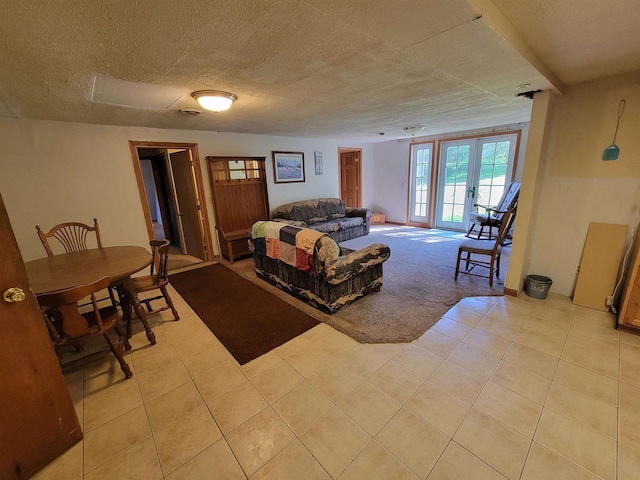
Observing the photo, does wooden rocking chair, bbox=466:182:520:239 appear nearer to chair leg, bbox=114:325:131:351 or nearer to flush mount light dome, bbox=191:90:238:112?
flush mount light dome, bbox=191:90:238:112

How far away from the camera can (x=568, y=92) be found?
2.55 m

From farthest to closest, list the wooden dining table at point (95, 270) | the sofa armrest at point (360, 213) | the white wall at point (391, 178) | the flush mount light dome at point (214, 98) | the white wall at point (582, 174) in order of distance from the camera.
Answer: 1. the white wall at point (391, 178)
2. the sofa armrest at point (360, 213)
3. the white wall at point (582, 174)
4. the flush mount light dome at point (214, 98)
5. the wooden dining table at point (95, 270)

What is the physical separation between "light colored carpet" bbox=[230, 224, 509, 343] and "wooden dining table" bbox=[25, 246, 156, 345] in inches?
57.9

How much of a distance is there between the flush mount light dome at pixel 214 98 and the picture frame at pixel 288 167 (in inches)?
106

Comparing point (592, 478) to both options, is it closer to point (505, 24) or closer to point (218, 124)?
point (505, 24)

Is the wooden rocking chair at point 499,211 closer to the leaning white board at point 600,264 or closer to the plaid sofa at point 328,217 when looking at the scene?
the leaning white board at point 600,264

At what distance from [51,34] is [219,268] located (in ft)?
10.7

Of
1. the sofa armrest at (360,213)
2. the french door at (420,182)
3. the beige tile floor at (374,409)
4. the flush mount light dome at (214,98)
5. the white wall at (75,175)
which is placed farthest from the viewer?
the french door at (420,182)

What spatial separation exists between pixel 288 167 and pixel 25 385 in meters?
4.66

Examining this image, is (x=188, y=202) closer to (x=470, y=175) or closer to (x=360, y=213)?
(x=360, y=213)

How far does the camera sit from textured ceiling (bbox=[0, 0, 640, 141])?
45.9 inches

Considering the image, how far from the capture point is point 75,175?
3246 millimetres

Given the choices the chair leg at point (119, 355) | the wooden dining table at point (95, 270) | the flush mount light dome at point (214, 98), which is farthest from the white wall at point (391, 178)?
the chair leg at point (119, 355)

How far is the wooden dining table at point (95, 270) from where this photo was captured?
1798 millimetres
